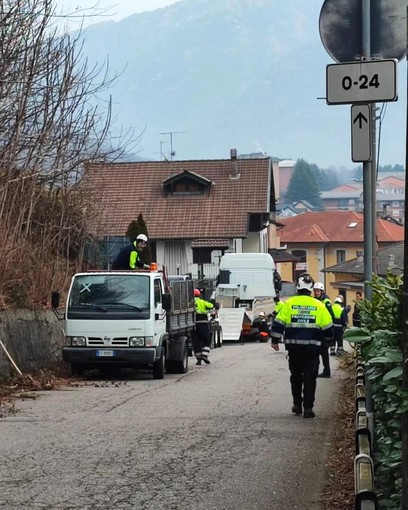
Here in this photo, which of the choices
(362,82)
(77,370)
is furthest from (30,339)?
(362,82)

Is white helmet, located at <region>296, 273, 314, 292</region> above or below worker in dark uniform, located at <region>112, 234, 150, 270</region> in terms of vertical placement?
below

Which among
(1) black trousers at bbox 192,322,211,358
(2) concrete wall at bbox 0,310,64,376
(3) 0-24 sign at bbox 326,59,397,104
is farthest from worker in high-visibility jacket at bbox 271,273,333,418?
(1) black trousers at bbox 192,322,211,358

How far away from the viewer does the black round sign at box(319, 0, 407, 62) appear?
9.76 metres

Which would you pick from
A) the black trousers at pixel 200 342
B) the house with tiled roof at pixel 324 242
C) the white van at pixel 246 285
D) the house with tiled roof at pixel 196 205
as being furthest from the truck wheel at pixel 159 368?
the house with tiled roof at pixel 324 242

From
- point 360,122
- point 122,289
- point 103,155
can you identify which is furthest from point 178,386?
point 360,122

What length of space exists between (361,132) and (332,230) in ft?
333

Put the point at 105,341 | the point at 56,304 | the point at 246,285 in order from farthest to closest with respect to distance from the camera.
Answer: the point at 246,285 → the point at 56,304 → the point at 105,341

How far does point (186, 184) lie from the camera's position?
7269 cm

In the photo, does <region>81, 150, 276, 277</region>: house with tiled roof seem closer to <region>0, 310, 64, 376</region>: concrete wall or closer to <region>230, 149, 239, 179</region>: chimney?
<region>230, 149, 239, 179</region>: chimney

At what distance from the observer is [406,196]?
15.0ft

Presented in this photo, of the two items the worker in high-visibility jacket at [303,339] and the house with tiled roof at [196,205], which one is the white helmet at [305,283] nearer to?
the worker in high-visibility jacket at [303,339]

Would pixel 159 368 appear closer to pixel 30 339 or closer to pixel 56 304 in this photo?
pixel 56 304

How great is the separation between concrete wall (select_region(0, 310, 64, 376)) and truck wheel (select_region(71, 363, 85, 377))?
72 cm

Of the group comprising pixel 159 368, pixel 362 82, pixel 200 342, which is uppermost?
pixel 362 82
